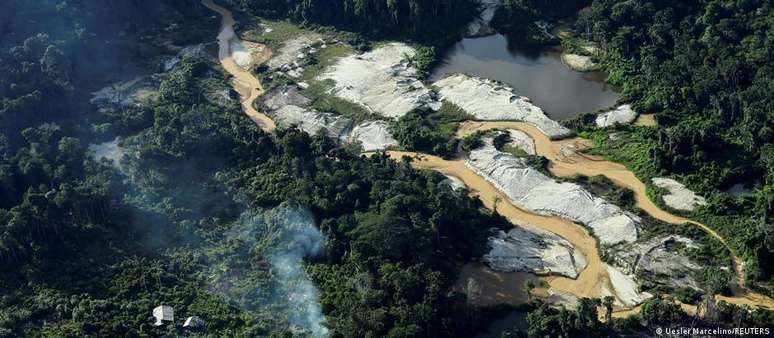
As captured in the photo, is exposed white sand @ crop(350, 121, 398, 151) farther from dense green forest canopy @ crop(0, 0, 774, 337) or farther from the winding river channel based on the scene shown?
the winding river channel

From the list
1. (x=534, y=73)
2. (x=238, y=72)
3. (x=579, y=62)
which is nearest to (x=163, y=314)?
(x=238, y=72)

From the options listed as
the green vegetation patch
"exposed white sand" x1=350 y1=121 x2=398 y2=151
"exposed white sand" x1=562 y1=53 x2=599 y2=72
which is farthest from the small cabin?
"exposed white sand" x1=562 y1=53 x2=599 y2=72

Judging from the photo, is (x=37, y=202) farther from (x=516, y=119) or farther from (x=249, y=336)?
(x=516, y=119)

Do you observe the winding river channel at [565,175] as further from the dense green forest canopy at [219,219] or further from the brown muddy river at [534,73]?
the brown muddy river at [534,73]

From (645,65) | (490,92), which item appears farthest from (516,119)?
(645,65)

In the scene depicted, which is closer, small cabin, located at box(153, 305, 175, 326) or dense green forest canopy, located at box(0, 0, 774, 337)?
dense green forest canopy, located at box(0, 0, 774, 337)
